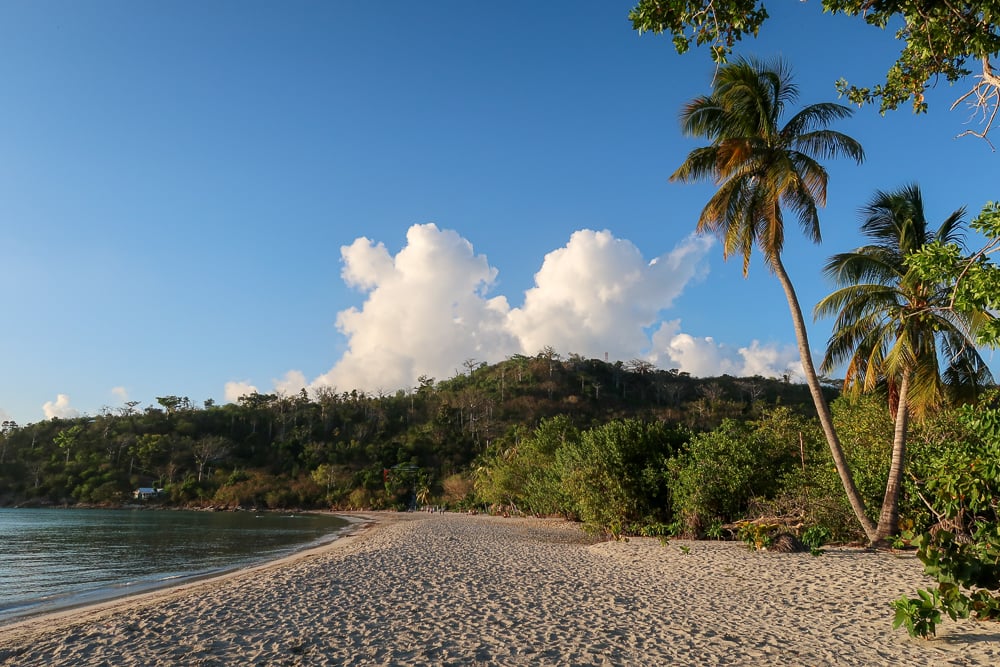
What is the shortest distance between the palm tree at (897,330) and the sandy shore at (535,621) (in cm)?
396

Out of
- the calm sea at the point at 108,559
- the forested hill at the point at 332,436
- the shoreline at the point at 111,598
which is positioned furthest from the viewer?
the forested hill at the point at 332,436

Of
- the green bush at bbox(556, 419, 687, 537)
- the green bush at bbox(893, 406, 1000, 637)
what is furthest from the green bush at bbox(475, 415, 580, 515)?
the green bush at bbox(893, 406, 1000, 637)

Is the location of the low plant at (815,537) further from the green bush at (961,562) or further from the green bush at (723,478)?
the green bush at (961,562)

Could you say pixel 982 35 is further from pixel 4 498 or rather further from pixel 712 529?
pixel 4 498

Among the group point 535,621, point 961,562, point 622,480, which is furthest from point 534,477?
point 961,562

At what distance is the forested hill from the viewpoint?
7144cm

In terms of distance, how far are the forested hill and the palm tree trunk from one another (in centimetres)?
4340

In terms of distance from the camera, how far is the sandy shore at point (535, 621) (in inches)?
247

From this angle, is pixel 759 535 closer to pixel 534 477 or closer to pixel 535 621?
pixel 535 621

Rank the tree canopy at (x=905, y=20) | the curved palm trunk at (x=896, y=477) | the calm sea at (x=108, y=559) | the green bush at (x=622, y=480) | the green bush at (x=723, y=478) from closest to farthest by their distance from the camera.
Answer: the tree canopy at (x=905, y=20)
the curved palm trunk at (x=896, y=477)
the calm sea at (x=108, y=559)
the green bush at (x=723, y=478)
the green bush at (x=622, y=480)

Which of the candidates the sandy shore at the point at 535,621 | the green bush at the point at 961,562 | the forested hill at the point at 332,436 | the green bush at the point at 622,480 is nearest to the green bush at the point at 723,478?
the green bush at the point at 622,480

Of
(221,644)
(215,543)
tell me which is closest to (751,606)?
(221,644)

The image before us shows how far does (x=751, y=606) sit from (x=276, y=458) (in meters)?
83.7

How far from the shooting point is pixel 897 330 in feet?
46.9
